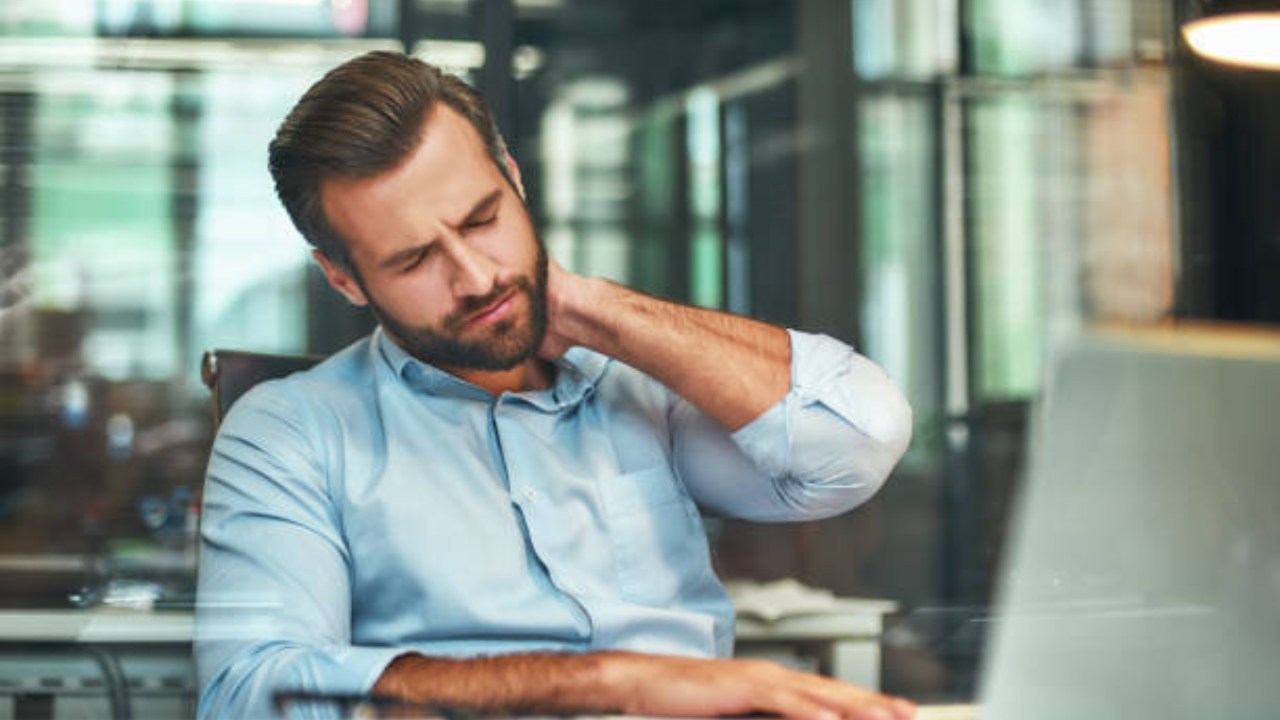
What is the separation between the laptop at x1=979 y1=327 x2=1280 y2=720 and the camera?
825 mm

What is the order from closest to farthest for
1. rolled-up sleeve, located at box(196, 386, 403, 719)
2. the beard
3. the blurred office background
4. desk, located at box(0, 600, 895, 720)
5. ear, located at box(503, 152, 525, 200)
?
1. rolled-up sleeve, located at box(196, 386, 403, 719)
2. the beard
3. ear, located at box(503, 152, 525, 200)
4. desk, located at box(0, 600, 895, 720)
5. the blurred office background

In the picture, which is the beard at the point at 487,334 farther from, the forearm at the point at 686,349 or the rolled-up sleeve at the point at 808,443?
the rolled-up sleeve at the point at 808,443

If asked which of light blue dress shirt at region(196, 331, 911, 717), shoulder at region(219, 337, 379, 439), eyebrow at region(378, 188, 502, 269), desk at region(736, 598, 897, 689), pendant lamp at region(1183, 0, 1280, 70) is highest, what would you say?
pendant lamp at region(1183, 0, 1280, 70)

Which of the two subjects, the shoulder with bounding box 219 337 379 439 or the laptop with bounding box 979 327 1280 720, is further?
the shoulder with bounding box 219 337 379 439

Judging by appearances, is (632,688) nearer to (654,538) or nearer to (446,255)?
(654,538)

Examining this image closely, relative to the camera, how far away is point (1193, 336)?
2.86 feet

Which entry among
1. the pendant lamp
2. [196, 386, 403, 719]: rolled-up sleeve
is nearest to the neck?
[196, 386, 403, 719]: rolled-up sleeve

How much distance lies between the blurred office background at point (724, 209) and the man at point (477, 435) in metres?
0.14

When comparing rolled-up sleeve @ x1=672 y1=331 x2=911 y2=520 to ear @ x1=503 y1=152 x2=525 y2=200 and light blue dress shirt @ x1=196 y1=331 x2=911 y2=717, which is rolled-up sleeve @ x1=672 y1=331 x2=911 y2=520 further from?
Result: ear @ x1=503 y1=152 x2=525 y2=200

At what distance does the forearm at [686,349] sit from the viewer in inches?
57.5

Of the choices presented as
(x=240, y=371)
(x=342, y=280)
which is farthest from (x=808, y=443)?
(x=240, y=371)

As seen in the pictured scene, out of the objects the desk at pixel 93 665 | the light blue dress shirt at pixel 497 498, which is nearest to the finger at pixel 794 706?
the light blue dress shirt at pixel 497 498

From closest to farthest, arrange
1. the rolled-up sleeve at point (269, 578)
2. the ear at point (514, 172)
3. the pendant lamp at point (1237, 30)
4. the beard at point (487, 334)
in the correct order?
the rolled-up sleeve at point (269, 578), the beard at point (487, 334), the ear at point (514, 172), the pendant lamp at point (1237, 30)

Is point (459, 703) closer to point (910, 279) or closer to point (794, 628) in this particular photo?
point (794, 628)
